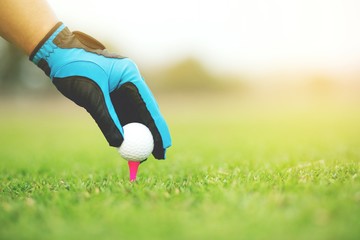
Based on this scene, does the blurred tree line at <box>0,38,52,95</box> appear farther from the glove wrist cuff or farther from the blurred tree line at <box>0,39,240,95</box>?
the glove wrist cuff

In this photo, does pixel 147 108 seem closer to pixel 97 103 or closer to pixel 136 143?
pixel 136 143

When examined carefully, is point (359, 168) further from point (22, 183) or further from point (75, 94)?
point (22, 183)

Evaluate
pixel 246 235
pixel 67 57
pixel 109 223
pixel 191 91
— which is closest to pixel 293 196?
pixel 246 235

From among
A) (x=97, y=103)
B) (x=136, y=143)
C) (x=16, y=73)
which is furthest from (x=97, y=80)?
(x=16, y=73)

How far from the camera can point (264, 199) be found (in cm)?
222

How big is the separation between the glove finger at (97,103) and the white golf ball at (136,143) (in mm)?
71

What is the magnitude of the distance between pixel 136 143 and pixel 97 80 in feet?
2.05

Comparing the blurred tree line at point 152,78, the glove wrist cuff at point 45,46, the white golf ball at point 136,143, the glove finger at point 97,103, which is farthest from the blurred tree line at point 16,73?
the white golf ball at point 136,143

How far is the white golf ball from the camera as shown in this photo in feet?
10.1

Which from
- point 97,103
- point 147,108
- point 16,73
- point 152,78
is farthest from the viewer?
point 152,78

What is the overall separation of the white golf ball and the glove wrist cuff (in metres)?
0.93

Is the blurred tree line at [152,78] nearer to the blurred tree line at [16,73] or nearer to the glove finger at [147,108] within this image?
the blurred tree line at [16,73]

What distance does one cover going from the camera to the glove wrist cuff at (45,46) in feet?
10.2

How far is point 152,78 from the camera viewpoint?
198ft
